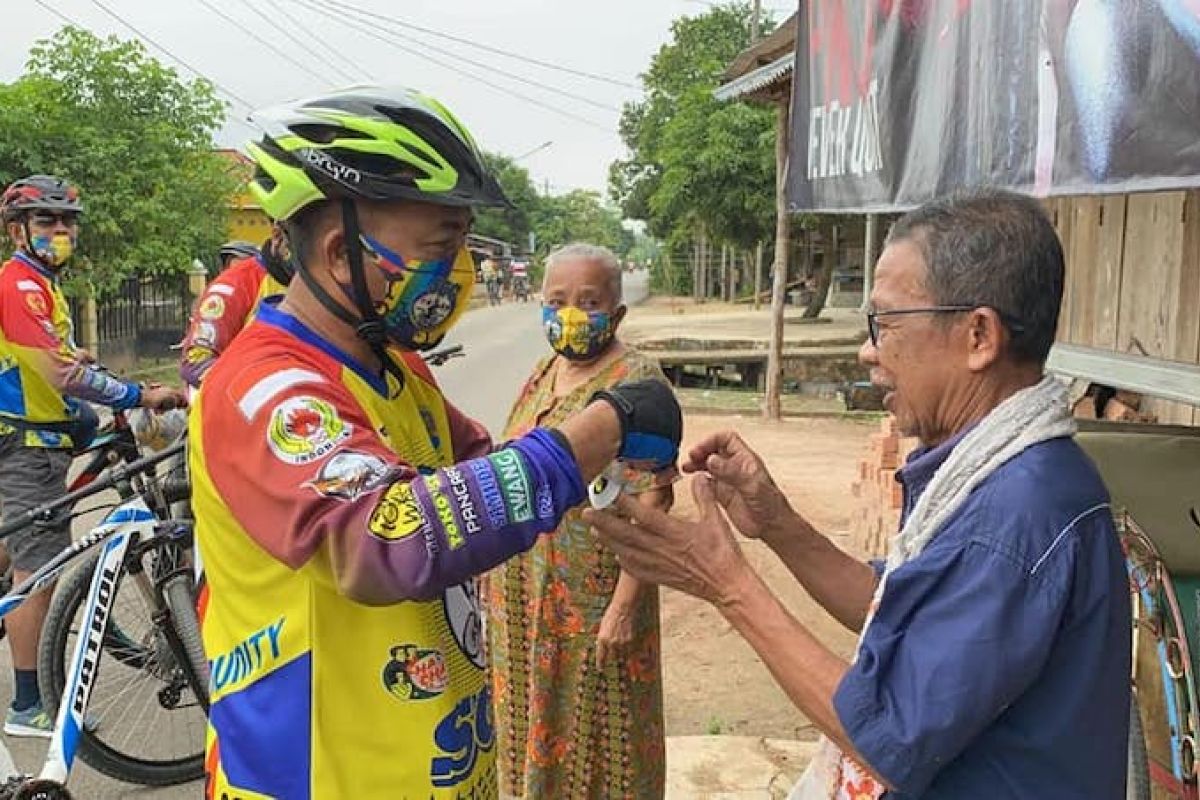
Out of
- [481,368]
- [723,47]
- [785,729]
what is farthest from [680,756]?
[723,47]

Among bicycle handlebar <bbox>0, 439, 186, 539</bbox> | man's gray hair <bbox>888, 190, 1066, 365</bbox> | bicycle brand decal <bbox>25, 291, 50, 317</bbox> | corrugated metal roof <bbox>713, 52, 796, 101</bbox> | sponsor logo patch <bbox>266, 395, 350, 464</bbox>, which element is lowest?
bicycle handlebar <bbox>0, 439, 186, 539</bbox>

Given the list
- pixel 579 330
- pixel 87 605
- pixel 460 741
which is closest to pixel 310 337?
pixel 460 741

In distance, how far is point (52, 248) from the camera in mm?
4418

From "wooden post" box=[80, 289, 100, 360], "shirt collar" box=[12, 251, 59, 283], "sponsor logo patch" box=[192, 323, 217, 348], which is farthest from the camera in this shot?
"wooden post" box=[80, 289, 100, 360]

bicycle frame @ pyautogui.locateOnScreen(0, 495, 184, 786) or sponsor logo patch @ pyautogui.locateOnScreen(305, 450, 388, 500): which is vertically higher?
sponsor logo patch @ pyautogui.locateOnScreen(305, 450, 388, 500)

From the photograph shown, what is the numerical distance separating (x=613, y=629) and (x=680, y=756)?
1.23 meters

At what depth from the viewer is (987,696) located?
128 centimetres

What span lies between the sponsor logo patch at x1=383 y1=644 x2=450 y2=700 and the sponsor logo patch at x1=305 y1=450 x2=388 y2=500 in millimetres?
315

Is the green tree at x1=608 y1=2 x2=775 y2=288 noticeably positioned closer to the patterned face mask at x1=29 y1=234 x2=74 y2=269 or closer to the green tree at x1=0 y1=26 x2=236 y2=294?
the green tree at x1=0 y1=26 x2=236 y2=294

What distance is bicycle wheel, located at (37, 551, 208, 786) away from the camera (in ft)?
11.8

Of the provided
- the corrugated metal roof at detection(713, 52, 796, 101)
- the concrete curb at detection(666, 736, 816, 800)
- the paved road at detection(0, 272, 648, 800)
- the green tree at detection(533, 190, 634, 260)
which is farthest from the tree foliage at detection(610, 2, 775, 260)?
the green tree at detection(533, 190, 634, 260)

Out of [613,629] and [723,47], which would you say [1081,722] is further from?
[723,47]

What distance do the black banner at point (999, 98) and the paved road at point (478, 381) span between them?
133 inches

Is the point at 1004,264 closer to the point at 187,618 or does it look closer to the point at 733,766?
the point at 733,766
